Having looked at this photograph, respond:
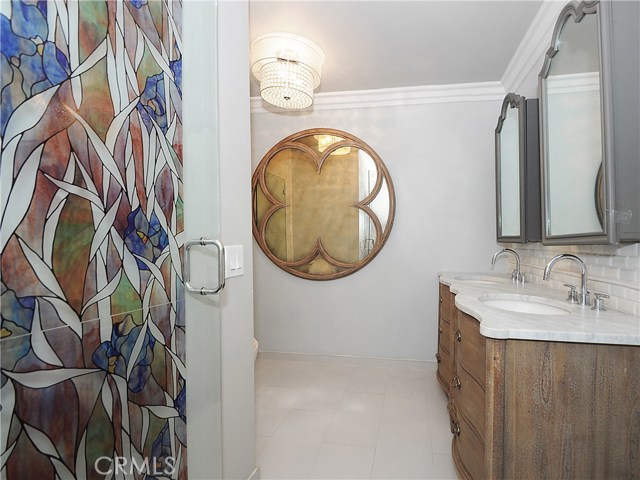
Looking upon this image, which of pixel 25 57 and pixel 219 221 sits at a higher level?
pixel 25 57

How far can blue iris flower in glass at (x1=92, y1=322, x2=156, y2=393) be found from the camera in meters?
0.90

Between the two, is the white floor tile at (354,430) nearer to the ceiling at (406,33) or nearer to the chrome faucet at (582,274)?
the chrome faucet at (582,274)

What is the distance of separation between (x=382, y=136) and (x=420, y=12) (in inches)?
48.7

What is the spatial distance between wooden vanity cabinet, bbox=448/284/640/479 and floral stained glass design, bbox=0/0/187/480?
1040mm

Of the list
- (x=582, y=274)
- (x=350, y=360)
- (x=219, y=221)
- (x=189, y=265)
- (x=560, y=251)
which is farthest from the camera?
(x=350, y=360)

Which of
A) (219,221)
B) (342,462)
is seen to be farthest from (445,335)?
(219,221)

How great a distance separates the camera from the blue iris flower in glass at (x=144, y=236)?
97 centimetres

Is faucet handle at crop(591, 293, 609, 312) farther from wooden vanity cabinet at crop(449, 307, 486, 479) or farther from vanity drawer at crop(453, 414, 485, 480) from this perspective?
vanity drawer at crop(453, 414, 485, 480)

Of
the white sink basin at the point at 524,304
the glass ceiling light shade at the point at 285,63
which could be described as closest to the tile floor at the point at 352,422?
the white sink basin at the point at 524,304

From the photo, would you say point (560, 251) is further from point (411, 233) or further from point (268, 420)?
point (268, 420)

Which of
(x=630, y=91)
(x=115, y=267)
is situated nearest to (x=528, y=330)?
(x=630, y=91)

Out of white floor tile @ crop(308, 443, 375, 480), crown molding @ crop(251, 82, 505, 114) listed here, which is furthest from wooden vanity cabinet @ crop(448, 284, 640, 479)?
crown molding @ crop(251, 82, 505, 114)

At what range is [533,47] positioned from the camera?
242 cm

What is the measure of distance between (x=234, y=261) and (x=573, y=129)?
1631 millimetres
